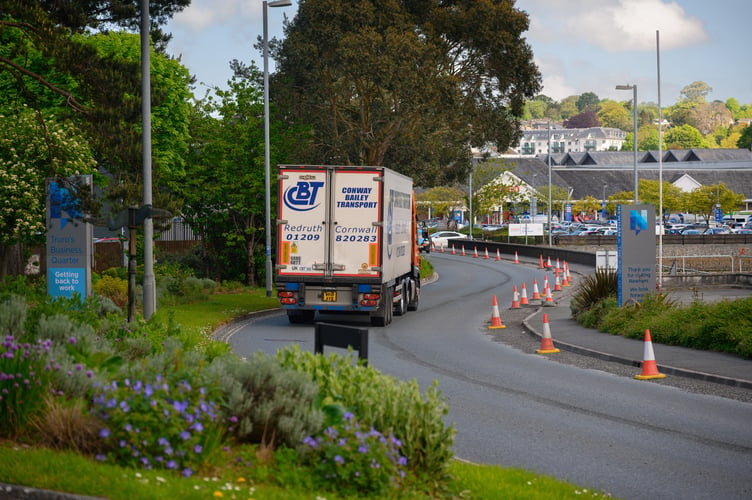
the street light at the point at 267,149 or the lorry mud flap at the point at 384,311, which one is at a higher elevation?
the street light at the point at 267,149

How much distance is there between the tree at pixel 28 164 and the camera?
2591 cm

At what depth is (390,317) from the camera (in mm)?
26562

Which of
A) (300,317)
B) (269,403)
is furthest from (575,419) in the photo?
(300,317)

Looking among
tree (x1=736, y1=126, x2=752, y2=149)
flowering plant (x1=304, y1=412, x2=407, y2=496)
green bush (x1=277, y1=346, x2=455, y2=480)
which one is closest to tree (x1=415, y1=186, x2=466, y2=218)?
tree (x1=736, y1=126, x2=752, y2=149)

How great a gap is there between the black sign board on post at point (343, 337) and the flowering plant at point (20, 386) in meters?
2.47

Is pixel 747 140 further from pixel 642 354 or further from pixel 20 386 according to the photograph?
pixel 20 386

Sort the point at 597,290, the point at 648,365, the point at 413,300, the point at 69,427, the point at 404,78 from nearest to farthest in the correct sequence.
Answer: the point at 69,427 → the point at 648,365 → the point at 597,290 → the point at 413,300 → the point at 404,78

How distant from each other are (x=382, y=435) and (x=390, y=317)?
62.8ft

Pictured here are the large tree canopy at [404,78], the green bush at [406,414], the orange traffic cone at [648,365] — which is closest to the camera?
the green bush at [406,414]

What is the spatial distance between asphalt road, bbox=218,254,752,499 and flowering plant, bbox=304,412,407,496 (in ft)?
7.39

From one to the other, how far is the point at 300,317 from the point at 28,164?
27.3 ft

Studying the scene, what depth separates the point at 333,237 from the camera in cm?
2408

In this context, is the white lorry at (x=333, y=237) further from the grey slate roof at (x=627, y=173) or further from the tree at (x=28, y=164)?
the grey slate roof at (x=627, y=173)

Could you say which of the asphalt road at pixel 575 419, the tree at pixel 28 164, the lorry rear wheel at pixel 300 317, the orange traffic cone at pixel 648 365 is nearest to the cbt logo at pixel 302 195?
the asphalt road at pixel 575 419
